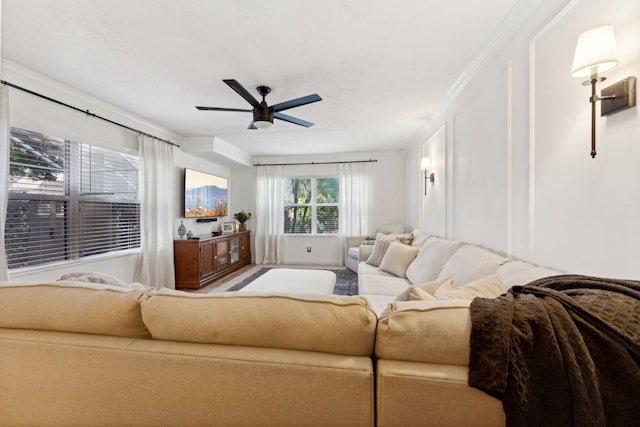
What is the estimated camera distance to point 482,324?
743 mm

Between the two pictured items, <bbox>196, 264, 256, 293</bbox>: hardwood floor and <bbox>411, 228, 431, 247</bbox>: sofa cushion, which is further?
<bbox>196, 264, 256, 293</bbox>: hardwood floor

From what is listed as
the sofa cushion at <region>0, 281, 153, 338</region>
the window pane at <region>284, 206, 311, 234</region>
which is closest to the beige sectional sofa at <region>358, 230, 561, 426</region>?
the sofa cushion at <region>0, 281, 153, 338</region>

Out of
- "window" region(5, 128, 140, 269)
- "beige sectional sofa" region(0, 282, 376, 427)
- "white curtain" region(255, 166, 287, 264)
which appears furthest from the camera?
"white curtain" region(255, 166, 287, 264)

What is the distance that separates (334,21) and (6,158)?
2.83 metres

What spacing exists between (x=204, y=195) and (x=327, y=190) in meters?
2.52

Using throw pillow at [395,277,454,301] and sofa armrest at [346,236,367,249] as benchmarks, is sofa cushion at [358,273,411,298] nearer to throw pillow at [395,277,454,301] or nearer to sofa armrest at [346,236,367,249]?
throw pillow at [395,277,454,301]

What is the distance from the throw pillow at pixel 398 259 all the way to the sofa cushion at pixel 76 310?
8.38 ft

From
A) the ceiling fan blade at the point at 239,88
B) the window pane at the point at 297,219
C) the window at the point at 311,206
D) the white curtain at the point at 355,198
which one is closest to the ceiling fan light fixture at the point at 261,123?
the ceiling fan blade at the point at 239,88

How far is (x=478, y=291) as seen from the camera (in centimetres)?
127

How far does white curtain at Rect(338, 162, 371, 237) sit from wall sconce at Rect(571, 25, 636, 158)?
446cm

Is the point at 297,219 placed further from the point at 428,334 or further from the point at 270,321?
the point at 428,334

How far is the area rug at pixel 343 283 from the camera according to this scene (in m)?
3.85

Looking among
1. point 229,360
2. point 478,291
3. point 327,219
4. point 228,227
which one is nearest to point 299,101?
point 478,291

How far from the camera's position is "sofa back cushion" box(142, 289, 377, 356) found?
840 mm
